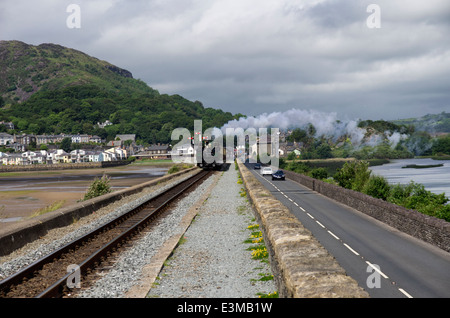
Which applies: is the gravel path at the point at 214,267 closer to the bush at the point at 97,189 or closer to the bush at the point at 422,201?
the bush at the point at 422,201

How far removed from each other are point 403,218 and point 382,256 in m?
5.37

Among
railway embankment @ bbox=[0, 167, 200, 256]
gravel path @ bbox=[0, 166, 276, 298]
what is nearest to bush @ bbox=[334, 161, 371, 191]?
gravel path @ bbox=[0, 166, 276, 298]

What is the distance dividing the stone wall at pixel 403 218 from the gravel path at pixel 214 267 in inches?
270

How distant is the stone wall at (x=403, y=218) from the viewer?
49.3 feet

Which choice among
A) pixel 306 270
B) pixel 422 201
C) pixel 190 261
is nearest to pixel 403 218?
pixel 422 201

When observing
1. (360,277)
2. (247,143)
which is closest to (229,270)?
(360,277)

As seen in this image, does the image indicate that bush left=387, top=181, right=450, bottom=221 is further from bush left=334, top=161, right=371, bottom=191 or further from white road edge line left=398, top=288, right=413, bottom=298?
white road edge line left=398, top=288, right=413, bottom=298

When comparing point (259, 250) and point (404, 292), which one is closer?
point (404, 292)

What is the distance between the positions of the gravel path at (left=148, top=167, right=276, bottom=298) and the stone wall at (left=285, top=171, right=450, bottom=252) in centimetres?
685

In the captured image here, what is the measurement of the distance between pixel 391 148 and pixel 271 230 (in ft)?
593

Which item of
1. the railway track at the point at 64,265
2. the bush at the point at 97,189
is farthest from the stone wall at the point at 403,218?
the bush at the point at 97,189

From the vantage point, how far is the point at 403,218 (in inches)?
727

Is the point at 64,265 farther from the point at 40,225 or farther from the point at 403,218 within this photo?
the point at 403,218
